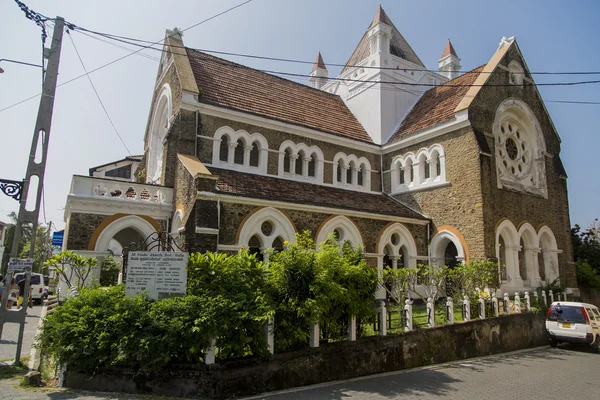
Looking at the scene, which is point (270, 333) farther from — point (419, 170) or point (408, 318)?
point (419, 170)

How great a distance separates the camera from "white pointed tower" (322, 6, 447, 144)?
22.5 meters

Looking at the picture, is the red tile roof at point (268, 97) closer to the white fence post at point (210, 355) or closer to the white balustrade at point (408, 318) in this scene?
the white balustrade at point (408, 318)

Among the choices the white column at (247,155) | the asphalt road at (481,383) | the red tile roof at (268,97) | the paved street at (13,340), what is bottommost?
the asphalt road at (481,383)

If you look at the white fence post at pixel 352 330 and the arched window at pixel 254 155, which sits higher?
the arched window at pixel 254 155

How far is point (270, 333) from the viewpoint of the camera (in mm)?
7551

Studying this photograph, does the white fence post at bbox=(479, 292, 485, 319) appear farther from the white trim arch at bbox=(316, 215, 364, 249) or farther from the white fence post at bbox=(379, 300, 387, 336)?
the white trim arch at bbox=(316, 215, 364, 249)

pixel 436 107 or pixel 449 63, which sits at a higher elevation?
pixel 449 63

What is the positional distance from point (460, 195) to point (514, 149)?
532cm

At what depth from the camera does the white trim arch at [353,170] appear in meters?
19.8

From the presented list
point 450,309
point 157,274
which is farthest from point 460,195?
point 157,274

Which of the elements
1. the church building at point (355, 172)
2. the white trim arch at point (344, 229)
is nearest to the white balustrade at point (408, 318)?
the church building at point (355, 172)

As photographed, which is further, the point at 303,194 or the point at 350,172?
the point at 350,172

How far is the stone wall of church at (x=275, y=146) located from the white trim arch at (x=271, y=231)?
12.0 feet

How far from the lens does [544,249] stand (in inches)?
792
